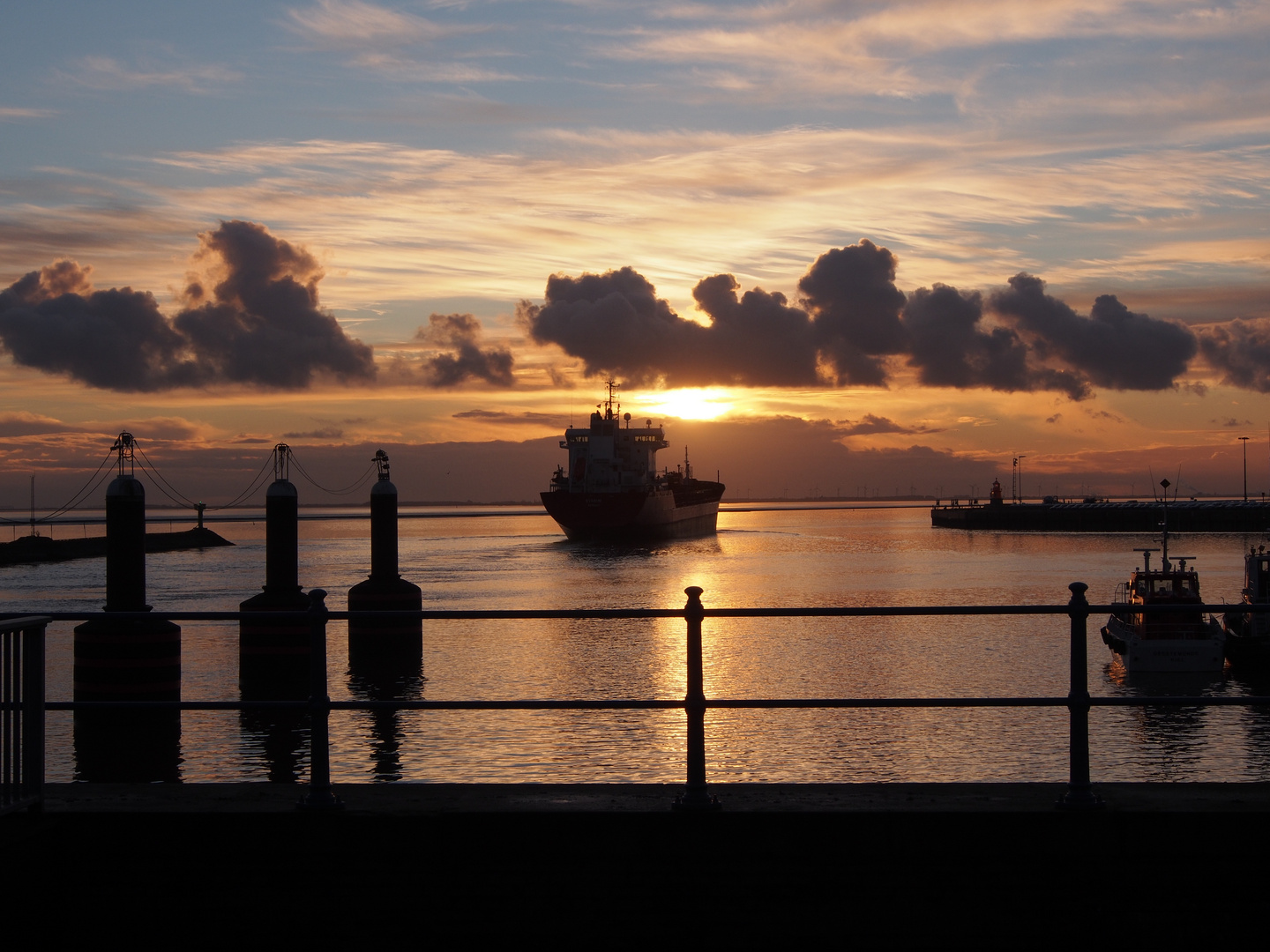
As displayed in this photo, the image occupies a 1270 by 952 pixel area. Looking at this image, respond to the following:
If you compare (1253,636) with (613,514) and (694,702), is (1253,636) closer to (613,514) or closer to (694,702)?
(694,702)

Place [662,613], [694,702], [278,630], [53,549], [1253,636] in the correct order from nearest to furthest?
1. [694,702]
2. [662,613]
3. [278,630]
4. [1253,636]
5. [53,549]

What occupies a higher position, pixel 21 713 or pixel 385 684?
pixel 21 713

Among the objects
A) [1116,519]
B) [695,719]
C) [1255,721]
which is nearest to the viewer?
[695,719]

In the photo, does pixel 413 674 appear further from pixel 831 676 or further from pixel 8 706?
pixel 8 706

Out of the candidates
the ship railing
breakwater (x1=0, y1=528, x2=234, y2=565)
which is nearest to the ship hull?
breakwater (x1=0, y1=528, x2=234, y2=565)

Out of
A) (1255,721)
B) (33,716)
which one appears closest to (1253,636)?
(1255,721)

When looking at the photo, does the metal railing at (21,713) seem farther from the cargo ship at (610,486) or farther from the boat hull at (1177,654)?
the cargo ship at (610,486)

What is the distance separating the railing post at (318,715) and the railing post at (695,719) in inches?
75.0

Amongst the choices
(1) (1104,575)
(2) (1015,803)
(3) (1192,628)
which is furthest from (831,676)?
(1) (1104,575)

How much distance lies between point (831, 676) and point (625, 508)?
73844mm

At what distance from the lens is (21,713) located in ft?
20.5

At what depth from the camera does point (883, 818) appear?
595 cm

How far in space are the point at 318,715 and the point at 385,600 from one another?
21.2 m

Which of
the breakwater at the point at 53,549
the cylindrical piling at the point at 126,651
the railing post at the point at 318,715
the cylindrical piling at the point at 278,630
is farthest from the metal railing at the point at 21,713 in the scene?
the breakwater at the point at 53,549
